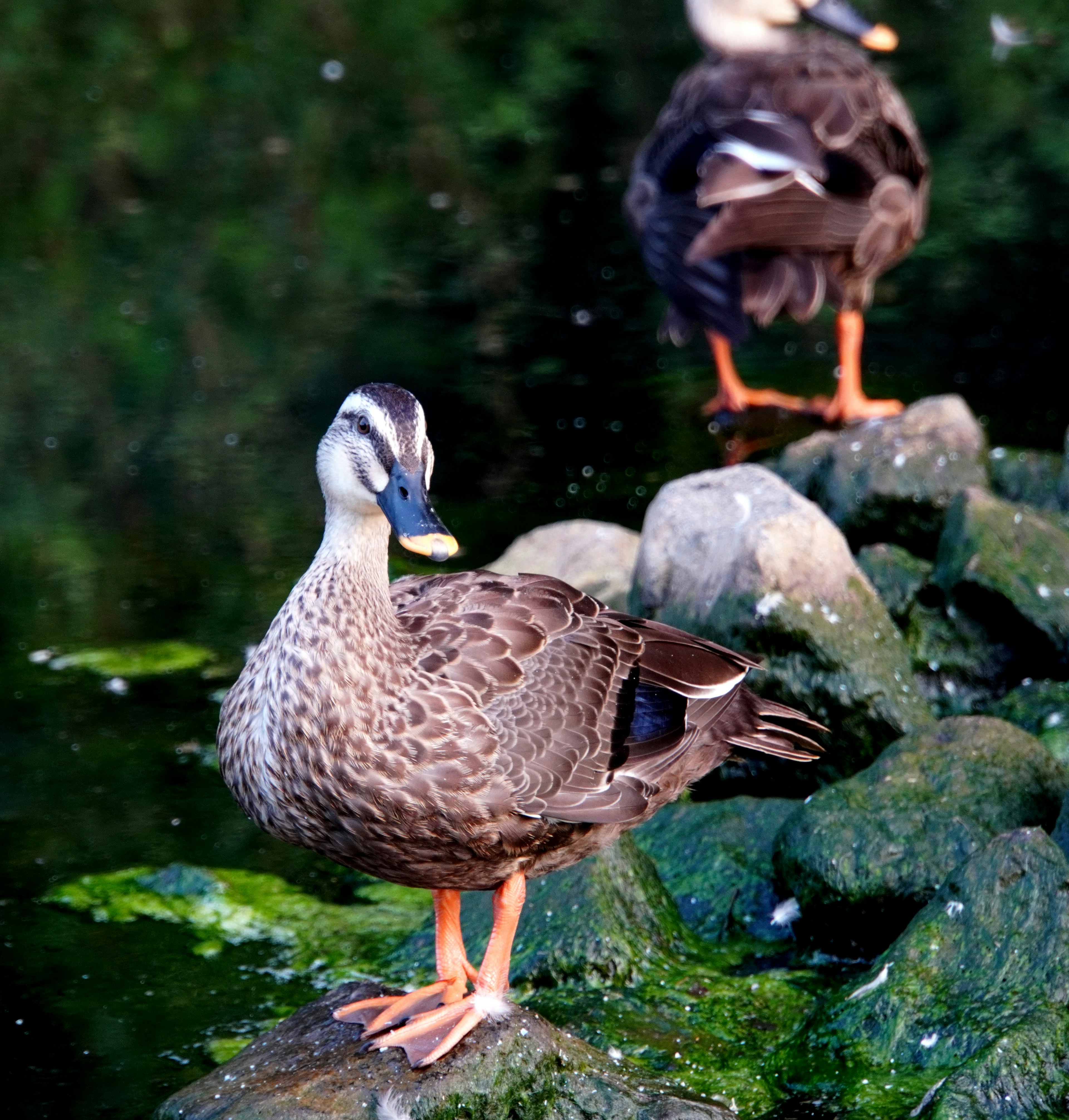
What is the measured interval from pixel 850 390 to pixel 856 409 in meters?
0.12

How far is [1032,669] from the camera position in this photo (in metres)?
5.79

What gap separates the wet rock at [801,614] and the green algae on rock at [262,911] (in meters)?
1.35

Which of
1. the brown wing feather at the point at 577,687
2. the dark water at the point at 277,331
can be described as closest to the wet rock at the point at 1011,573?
the brown wing feather at the point at 577,687

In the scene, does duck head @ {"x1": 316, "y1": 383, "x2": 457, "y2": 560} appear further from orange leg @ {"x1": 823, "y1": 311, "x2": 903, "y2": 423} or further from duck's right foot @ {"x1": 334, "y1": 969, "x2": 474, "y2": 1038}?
orange leg @ {"x1": 823, "y1": 311, "x2": 903, "y2": 423}

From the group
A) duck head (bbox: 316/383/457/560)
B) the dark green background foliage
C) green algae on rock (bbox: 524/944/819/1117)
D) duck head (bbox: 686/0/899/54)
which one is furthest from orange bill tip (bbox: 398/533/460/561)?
duck head (bbox: 686/0/899/54)

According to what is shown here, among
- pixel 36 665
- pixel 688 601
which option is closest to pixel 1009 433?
pixel 688 601

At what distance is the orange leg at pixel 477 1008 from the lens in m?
3.72

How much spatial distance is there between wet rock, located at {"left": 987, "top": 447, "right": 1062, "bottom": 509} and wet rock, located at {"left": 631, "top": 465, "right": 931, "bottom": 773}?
1385 mm

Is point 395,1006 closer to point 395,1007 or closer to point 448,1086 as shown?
point 395,1007

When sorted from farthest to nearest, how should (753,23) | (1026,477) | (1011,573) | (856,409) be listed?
(753,23), (856,409), (1026,477), (1011,573)

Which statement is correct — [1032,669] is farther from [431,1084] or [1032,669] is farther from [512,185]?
[512,185]

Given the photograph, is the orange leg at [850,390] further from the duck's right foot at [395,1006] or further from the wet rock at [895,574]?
the duck's right foot at [395,1006]

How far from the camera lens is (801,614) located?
17.6ft

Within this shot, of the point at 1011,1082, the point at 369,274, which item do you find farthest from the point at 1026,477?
the point at 369,274
